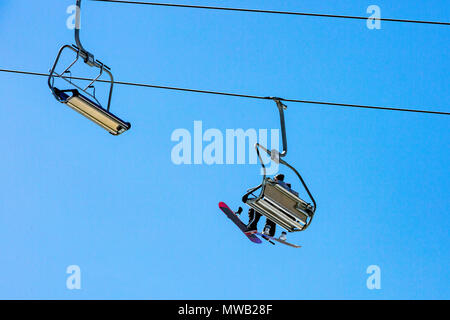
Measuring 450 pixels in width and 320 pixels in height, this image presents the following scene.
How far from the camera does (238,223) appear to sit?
7.55 m

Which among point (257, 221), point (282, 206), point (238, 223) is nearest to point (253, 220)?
point (257, 221)

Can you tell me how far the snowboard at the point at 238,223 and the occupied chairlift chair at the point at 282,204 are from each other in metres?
0.67

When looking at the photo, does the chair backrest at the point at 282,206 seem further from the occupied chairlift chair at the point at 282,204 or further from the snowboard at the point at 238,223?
the snowboard at the point at 238,223

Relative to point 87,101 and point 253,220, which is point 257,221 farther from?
point 87,101

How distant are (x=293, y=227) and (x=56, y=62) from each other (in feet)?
10.5

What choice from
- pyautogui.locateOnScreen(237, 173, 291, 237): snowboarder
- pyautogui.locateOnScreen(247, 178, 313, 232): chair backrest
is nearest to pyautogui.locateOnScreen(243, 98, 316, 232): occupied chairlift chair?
pyautogui.locateOnScreen(247, 178, 313, 232): chair backrest

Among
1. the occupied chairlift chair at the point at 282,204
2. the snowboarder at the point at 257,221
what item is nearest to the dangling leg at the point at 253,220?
the snowboarder at the point at 257,221

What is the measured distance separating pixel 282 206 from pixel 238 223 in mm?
1042

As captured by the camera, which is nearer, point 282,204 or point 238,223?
point 282,204

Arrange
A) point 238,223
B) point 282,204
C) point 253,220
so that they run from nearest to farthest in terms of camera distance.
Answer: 1. point 282,204
2. point 253,220
3. point 238,223

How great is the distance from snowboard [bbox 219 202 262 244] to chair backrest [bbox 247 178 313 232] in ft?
2.18
